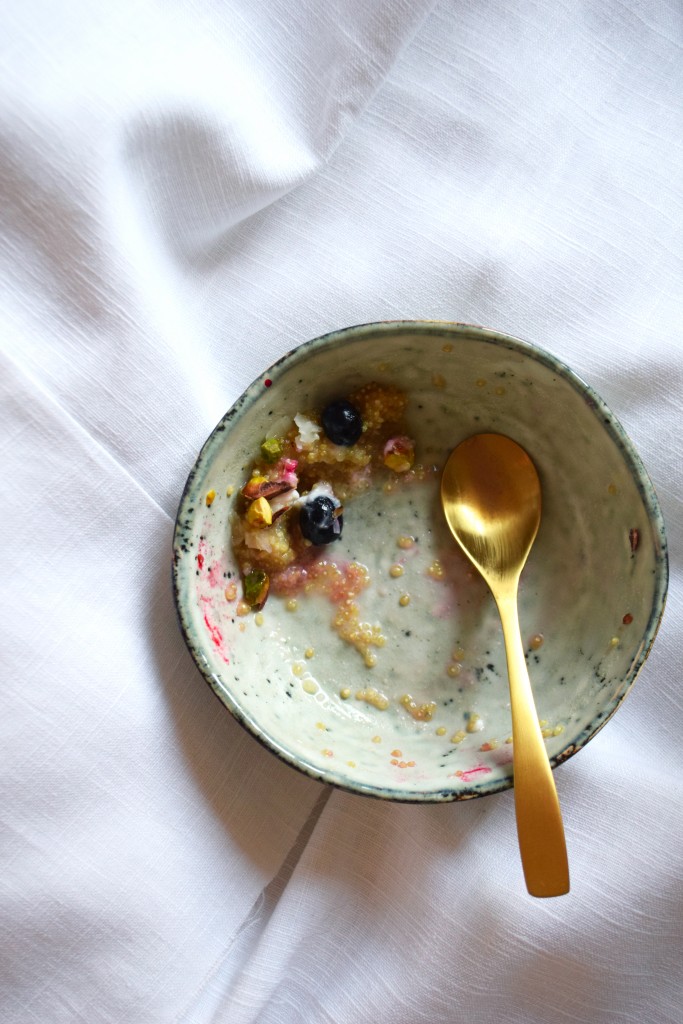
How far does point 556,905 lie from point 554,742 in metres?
0.23

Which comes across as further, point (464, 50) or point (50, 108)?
point (464, 50)

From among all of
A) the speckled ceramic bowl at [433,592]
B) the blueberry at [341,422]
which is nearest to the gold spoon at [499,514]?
the speckled ceramic bowl at [433,592]

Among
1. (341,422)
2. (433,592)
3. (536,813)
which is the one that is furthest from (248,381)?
(536,813)

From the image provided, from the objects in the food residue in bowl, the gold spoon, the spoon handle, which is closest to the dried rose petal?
the food residue in bowl

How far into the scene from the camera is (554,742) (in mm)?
946

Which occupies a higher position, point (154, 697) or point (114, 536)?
point (114, 536)

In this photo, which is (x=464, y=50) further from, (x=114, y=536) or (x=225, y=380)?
(x=114, y=536)

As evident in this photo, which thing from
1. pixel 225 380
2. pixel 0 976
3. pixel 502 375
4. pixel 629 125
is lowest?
pixel 0 976

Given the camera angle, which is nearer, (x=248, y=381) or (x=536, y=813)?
(x=536, y=813)

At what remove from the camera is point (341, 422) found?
992mm

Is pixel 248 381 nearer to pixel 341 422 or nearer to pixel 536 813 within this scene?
pixel 341 422

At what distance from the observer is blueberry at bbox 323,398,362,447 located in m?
0.99

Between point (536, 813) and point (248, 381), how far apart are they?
0.60 metres

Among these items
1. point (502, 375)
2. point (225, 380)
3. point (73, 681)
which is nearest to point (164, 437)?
point (225, 380)
